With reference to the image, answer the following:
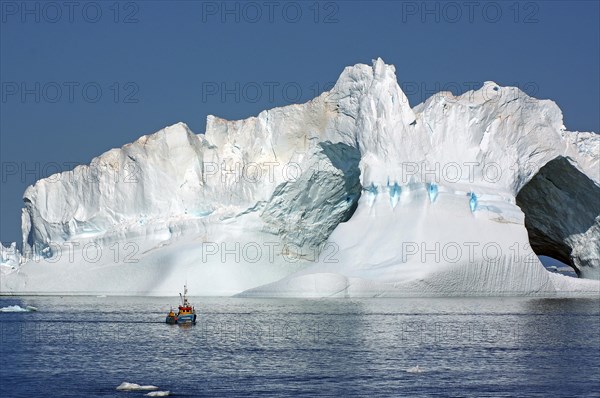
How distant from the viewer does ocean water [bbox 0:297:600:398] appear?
20.0m

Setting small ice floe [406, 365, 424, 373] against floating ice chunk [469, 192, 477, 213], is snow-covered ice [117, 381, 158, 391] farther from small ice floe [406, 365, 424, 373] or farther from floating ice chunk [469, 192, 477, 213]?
floating ice chunk [469, 192, 477, 213]

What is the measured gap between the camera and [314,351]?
24703 millimetres

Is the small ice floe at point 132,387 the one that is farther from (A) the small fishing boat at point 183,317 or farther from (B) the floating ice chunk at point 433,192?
(B) the floating ice chunk at point 433,192

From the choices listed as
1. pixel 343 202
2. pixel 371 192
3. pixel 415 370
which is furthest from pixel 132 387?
pixel 343 202

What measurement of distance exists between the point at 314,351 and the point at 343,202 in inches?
868

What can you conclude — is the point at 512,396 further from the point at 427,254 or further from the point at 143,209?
the point at 143,209

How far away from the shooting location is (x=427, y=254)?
127ft

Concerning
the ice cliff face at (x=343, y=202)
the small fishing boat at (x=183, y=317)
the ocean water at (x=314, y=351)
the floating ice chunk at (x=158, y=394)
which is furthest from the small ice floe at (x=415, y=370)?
the ice cliff face at (x=343, y=202)

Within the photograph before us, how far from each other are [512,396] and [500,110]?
938 inches

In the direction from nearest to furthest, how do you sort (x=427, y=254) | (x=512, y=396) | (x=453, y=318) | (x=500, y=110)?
(x=512, y=396)
(x=453, y=318)
(x=427, y=254)
(x=500, y=110)

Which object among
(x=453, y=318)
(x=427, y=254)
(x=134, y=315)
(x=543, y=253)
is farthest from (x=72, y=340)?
(x=543, y=253)

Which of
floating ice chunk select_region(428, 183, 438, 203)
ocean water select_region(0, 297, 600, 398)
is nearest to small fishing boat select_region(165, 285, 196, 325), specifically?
ocean water select_region(0, 297, 600, 398)

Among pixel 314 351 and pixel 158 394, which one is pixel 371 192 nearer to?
pixel 314 351

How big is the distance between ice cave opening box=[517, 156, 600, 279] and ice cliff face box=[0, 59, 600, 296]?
0.22ft
